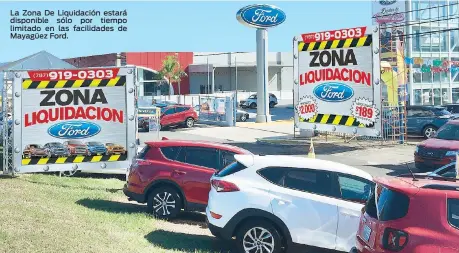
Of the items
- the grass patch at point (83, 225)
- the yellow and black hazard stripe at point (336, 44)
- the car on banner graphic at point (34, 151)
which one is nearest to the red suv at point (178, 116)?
the yellow and black hazard stripe at point (336, 44)

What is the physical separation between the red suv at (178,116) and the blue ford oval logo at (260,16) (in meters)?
7.42

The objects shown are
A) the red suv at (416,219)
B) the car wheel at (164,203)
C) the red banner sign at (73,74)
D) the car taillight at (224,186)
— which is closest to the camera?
the red suv at (416,219)

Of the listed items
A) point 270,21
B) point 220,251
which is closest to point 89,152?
point 220,251

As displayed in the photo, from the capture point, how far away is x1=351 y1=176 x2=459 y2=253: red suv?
5.08 metres

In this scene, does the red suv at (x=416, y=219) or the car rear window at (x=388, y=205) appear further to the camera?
the car rear window at (x=388, y=205)

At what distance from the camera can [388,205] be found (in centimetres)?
545

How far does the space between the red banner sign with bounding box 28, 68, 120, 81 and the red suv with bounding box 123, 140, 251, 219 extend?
11.1 ft

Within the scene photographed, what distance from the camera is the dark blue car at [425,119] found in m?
26.3

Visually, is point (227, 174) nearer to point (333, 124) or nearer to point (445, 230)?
point (445, 230)

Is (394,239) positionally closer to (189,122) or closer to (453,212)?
(453,212)

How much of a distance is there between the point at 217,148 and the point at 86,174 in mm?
6389

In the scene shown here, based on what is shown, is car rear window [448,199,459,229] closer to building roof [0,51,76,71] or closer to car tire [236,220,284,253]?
car tire [236,220,284,253]

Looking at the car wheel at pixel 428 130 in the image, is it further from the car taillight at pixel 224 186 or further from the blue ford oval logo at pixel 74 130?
the car taillight at pixel 224 186

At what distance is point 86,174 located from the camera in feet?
50.9
